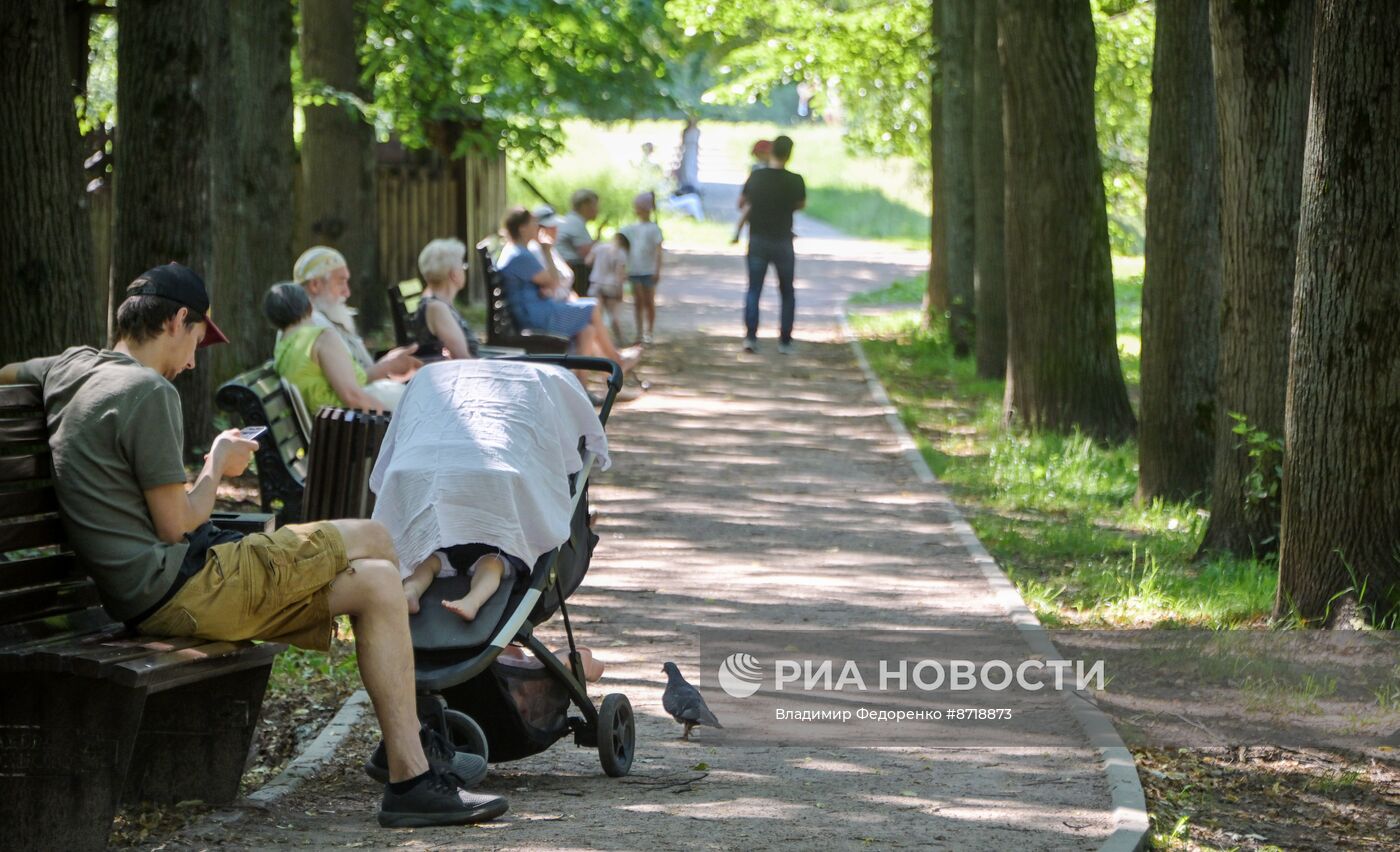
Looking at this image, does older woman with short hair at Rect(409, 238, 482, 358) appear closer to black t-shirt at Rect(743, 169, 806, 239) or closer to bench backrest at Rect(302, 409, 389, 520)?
bench backrest at Rect(302, 409, 389, 520)

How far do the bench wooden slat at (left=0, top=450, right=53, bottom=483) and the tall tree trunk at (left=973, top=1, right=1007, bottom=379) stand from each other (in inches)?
546

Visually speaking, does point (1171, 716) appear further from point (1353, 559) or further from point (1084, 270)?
point (1084, 270)

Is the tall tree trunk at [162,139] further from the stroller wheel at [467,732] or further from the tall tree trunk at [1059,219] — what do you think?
the tall tree trunk at [1059,219]

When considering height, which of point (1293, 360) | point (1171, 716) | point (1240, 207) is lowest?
point (1171, 716)

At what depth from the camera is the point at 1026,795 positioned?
5863mm

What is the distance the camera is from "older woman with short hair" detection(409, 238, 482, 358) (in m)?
11.6

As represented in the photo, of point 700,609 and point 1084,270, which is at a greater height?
point 1084,270

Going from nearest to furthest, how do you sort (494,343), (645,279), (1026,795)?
1. (1026,795)
2. (494,343)
3. (645,279)

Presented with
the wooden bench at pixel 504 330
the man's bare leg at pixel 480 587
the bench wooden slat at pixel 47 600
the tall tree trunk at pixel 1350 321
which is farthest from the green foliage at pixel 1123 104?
the bench wooden slat at pixel 47 600

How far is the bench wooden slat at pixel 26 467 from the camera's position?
522cm

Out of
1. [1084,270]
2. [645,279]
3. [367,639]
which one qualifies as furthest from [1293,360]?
[645,279]

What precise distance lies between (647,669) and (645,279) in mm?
14001

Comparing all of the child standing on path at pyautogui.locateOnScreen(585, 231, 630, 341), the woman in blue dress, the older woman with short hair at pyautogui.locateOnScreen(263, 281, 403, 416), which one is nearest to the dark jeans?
the child standing on path at pyautogui.locateOnScreen(585, 231, 630, 341)

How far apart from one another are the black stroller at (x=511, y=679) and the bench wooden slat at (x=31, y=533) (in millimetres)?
1103
